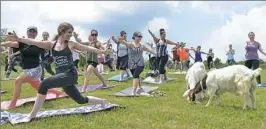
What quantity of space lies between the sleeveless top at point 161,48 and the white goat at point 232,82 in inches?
196

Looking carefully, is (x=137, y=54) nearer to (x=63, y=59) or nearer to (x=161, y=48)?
(x=161, y=48)

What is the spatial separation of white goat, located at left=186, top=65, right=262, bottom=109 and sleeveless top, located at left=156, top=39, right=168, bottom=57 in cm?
498

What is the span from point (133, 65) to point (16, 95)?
140 inches

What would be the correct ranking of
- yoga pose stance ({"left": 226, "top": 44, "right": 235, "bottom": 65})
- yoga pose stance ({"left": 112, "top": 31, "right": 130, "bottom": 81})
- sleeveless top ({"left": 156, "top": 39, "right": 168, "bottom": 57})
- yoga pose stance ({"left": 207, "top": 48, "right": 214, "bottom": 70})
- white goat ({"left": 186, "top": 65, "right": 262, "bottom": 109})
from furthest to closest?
yoga pose stance ({"left": 207, "top": 48, "right": 214, "bottom": 70}) < yoga pose stance ({"left": 226, "top": 44, "right": 235, "bottom": 65}) < yoga pose stance ({"left": 112, "top": 31, "right": 130, "bottom": 81}) < sleeveless top ({"left": 156, "top": 39, "right": 168, "bottom": 57}) < white goat ({"left": 186, "top": 65, "right": 262, "bottom": 109})

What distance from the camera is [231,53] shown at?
79.9 ft

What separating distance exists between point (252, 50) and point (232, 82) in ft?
16.8

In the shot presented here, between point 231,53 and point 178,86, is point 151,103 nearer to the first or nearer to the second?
point 178,86

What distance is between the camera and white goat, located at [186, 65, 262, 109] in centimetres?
971

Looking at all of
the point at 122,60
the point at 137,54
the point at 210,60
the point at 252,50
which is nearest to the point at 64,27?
the point at 137,54

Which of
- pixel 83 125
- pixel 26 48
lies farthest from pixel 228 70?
pixel 26 48

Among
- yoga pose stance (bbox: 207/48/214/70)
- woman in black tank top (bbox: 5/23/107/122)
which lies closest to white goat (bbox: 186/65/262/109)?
woman in black tank top (bbox: 5/23/107/122)

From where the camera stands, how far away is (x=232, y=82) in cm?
1009

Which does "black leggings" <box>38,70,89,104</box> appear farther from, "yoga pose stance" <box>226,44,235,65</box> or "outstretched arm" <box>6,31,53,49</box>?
"yoga pose stance" <box>226,44,235,65</box>

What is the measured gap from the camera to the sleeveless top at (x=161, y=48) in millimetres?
16003
